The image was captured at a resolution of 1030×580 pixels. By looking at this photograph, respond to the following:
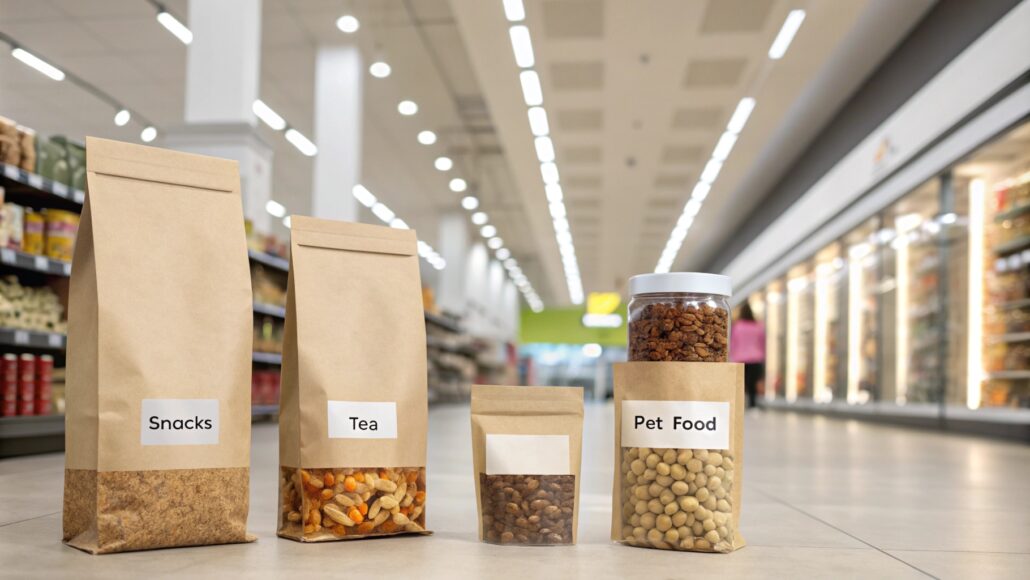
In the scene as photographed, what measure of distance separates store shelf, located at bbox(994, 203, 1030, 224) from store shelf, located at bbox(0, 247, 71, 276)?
628cm

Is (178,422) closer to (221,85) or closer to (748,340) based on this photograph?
(221,85)

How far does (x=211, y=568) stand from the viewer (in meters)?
1.26

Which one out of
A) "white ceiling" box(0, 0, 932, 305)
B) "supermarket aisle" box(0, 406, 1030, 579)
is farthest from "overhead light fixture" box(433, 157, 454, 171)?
"supermarket aisle" box(0, 406, 1030, 579)

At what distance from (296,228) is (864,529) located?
4.40 feet

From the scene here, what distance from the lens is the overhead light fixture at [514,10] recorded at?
708 cm

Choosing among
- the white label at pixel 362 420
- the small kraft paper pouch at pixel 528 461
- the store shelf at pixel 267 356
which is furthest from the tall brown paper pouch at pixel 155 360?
the store shelf at pixel 267 356

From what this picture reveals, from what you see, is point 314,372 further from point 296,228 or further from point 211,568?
point 211,568

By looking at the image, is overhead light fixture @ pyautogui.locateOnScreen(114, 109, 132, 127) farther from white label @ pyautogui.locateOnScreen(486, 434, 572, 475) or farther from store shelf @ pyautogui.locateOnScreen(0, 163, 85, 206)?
white label @ pyautogui.locateOnScreen(486, 434, 572, 475)

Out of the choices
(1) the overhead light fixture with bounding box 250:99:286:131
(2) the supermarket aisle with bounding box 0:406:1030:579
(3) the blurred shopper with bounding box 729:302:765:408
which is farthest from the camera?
(1) the overhead light fixture with bounding box 250:99:286:131

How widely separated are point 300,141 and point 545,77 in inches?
191

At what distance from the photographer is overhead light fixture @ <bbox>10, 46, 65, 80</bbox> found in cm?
896

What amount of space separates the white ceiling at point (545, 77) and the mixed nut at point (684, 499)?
5.46 meters

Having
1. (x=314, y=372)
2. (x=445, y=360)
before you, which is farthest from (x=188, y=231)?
(x=445, y=360)

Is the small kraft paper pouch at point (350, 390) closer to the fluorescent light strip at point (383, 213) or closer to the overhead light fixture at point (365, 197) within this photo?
the fluorescent light strip at point (383, 213)
